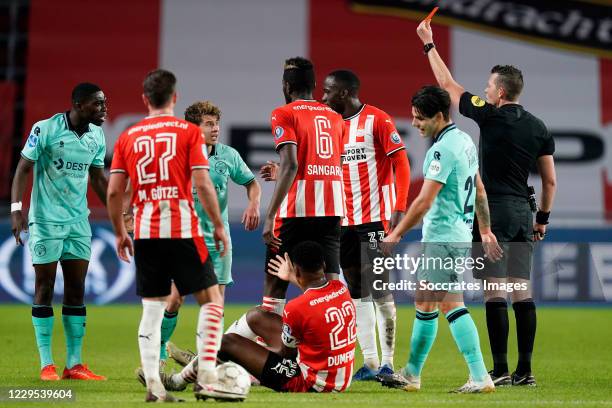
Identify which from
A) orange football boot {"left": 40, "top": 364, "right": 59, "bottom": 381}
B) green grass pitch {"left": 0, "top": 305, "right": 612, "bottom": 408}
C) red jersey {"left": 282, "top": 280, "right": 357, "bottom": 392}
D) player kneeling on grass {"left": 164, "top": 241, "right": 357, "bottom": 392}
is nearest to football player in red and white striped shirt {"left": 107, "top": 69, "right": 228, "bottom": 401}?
green grass pitch {"left": 0, "top": 305, "right": 612, "bottom": 408}

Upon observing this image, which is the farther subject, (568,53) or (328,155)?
(568,53)

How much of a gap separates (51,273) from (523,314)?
364 centimetres

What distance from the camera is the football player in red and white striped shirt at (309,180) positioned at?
24.3ft

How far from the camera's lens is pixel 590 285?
1505 cm

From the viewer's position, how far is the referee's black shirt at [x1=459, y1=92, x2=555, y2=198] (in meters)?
7.78

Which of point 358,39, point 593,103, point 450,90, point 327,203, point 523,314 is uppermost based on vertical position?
point 358,39

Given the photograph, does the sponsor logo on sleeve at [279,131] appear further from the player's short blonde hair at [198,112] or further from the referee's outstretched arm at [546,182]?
the referee's outstretched arm at [546,182]

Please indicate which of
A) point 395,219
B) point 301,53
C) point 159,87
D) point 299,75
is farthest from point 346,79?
point 301,53

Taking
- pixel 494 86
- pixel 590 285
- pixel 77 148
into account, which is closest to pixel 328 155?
pixel 494 86

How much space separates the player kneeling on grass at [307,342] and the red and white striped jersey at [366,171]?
1.27 m

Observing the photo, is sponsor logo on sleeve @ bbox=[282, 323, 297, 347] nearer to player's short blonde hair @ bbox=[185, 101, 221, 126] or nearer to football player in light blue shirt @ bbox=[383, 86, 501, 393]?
football player in light blue shirt @ bbox=[383, 86, 501, 393]

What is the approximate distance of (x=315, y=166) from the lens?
748 cm

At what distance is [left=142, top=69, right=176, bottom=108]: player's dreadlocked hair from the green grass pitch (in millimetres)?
1815

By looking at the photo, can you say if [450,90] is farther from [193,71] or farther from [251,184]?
[193,71]
